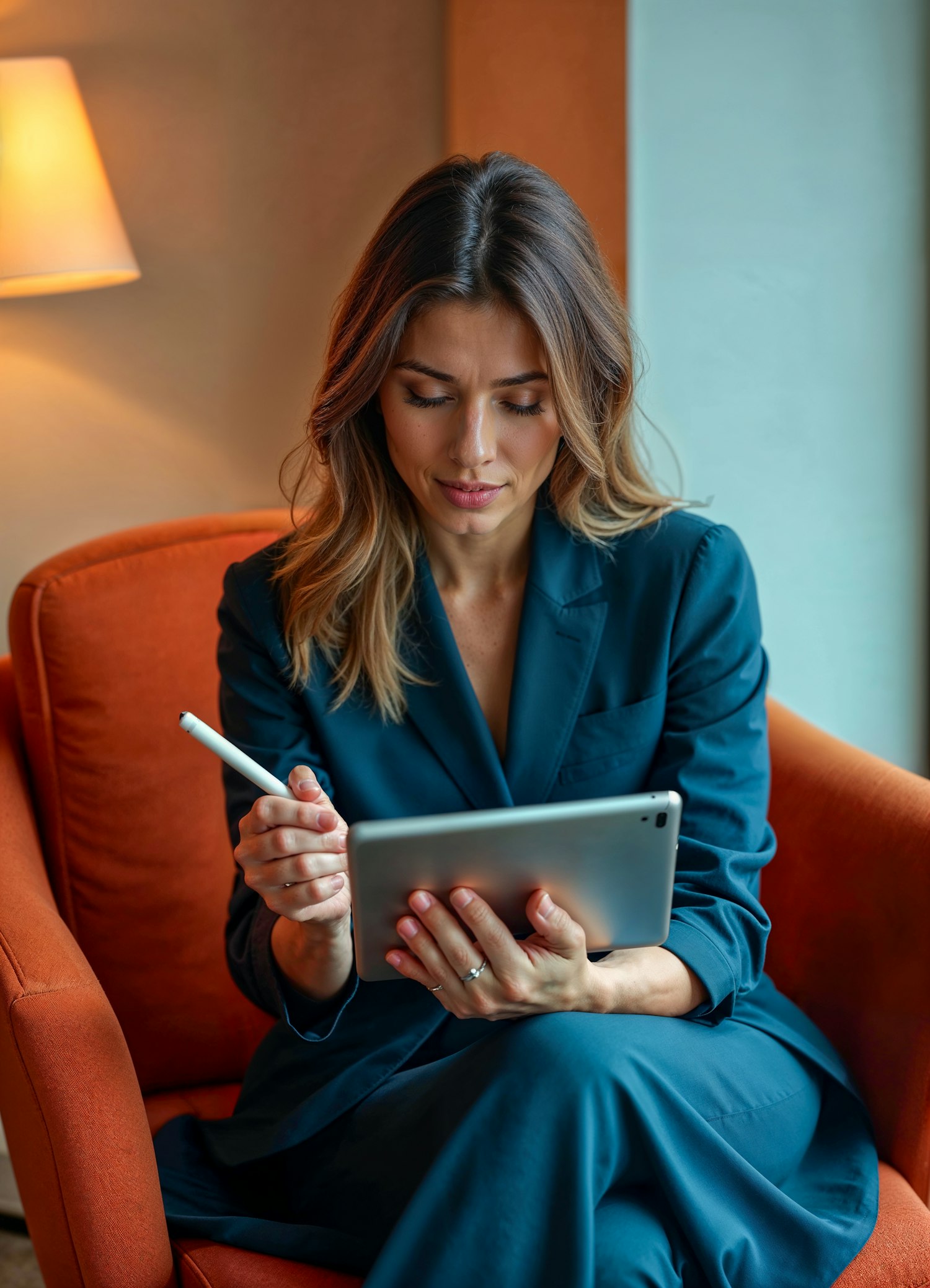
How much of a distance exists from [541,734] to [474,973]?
13.4 inches

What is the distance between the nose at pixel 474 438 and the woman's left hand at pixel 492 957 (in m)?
0.42

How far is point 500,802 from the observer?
1.20 m

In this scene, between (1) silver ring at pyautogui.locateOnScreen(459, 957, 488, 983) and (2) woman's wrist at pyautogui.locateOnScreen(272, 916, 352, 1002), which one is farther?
(2) woman's wrist at pyautogui.locateOnScreen(272, 916, 352, 1002)

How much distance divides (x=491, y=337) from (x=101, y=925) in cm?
85

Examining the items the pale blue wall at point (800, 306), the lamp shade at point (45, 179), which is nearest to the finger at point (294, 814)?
the pale blue wall at point (800, 306)

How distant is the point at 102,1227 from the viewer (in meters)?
0.98

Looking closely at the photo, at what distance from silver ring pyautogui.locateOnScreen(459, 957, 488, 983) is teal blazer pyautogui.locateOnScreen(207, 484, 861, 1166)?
0.77 ft

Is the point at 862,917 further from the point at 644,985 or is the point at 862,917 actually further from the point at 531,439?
the point at 531,439

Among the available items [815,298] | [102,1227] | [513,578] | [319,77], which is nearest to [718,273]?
[815,298]

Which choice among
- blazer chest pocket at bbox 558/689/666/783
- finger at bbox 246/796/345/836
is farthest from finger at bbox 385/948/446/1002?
blazer chest pocket at bbox 558/689/666/783

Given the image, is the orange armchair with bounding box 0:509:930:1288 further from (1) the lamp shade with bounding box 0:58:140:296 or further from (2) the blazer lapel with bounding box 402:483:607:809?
(1) the lamp shade with bounding box 0:58:140:296

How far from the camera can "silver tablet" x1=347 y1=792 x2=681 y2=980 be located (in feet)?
2.72

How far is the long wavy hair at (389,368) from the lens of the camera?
3.64ft

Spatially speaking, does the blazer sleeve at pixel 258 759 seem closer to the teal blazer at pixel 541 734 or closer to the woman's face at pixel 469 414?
the teal blazer at pixel 541 734
